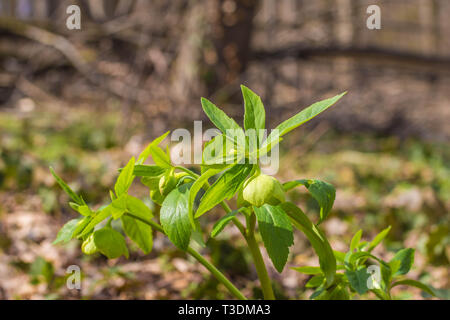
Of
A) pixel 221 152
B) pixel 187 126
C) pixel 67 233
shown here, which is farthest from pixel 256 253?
pixel 187 126

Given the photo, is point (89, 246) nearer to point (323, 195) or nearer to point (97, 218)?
point (97, 218)

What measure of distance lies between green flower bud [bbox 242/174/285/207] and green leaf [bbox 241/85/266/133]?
0.31 feet

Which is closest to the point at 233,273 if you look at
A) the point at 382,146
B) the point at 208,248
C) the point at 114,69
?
the point at 208,248

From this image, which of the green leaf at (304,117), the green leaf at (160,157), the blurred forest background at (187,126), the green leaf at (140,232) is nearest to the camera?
the green leaf at (304,117)

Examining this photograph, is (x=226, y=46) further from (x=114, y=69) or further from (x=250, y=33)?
(x=114, y=69)

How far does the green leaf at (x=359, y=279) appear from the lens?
0.79 meters

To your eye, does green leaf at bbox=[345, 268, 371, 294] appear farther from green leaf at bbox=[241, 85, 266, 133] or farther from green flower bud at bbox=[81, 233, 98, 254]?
green flower bud at bbox=[81, 233, 98, 254]

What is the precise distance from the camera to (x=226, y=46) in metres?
3.99

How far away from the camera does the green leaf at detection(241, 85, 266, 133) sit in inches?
29.3

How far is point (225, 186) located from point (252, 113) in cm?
14

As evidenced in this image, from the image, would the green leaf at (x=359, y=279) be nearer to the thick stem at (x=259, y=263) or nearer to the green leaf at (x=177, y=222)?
the thick stem at (x=259, y=263)

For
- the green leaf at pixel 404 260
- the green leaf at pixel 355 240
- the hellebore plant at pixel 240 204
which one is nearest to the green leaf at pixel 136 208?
the hellebore plant at pixel 240 204

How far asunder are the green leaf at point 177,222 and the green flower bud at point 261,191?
10 cm

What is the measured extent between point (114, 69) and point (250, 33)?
5.88ft
